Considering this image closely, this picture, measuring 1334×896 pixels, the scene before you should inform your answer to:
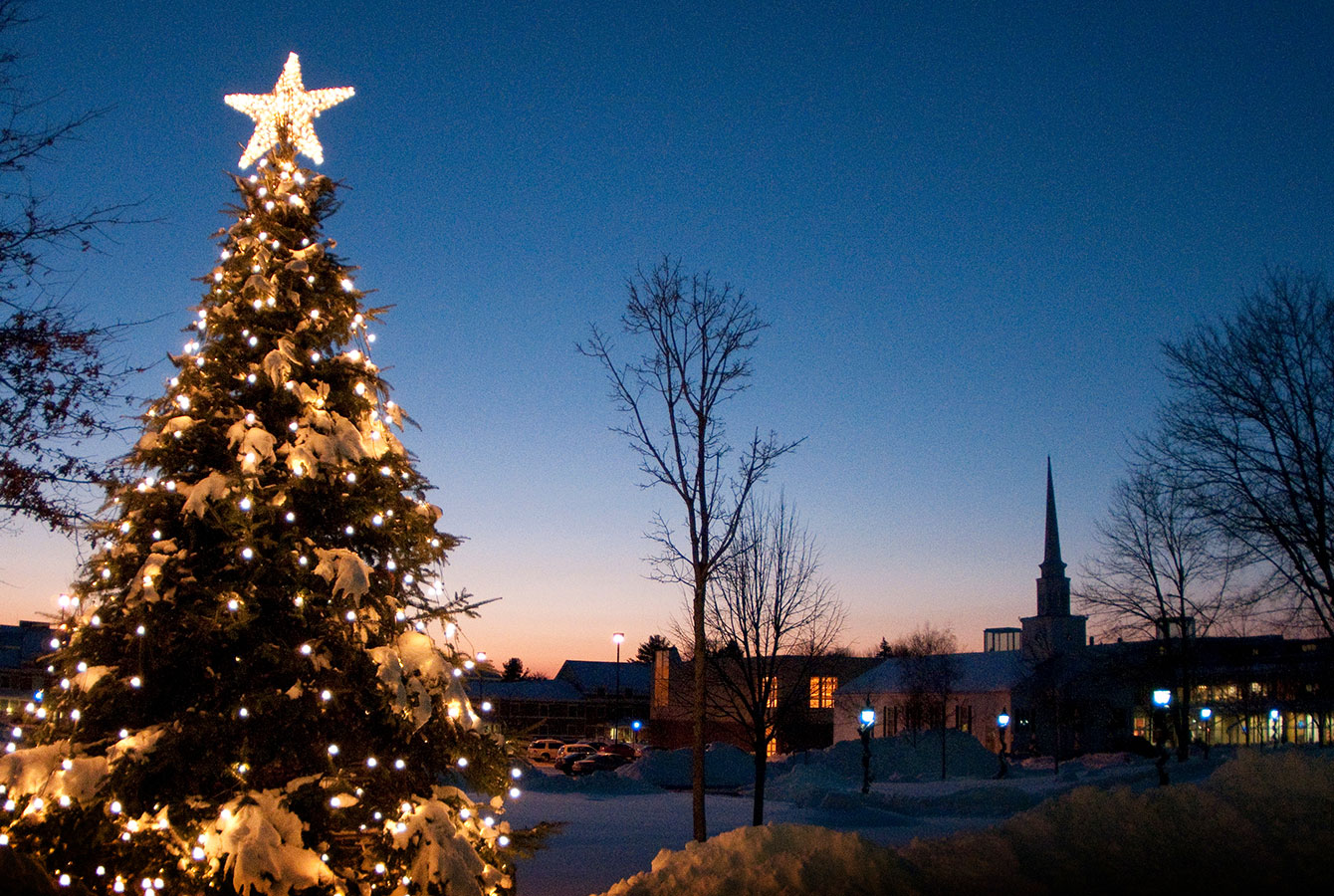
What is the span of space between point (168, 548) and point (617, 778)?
2778 cm

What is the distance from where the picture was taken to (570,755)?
4506cm

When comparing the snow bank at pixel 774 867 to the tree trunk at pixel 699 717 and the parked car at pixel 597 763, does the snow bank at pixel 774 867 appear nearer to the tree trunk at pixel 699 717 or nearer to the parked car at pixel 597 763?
the tree trunk at pixel 699 717

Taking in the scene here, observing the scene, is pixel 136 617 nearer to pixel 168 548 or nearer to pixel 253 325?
pixel 168 548

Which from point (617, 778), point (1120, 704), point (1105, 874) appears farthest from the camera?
point (1120, 704)

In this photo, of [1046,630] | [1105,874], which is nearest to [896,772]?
[1046,630]

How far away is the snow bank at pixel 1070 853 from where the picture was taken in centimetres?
746

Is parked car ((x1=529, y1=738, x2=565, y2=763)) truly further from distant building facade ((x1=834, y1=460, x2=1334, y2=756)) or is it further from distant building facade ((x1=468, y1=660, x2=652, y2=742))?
distant building facade ((x1=468, y1=660, x2=652, y2=742))

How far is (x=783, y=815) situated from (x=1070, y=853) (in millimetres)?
15767

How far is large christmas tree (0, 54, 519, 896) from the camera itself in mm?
5980

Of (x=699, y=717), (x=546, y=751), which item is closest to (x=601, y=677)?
(x=546, y=751)

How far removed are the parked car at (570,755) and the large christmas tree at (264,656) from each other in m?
35.5

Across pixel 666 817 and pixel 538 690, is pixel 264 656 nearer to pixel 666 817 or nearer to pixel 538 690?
pixel 666 817

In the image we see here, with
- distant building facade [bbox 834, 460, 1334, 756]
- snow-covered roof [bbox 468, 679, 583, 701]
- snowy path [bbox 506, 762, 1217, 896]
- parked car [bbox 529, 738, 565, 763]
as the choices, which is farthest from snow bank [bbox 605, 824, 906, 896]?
snow-covered roof [bbox 468, 679, 583, 701]

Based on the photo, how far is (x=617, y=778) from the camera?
32344 millimetres
